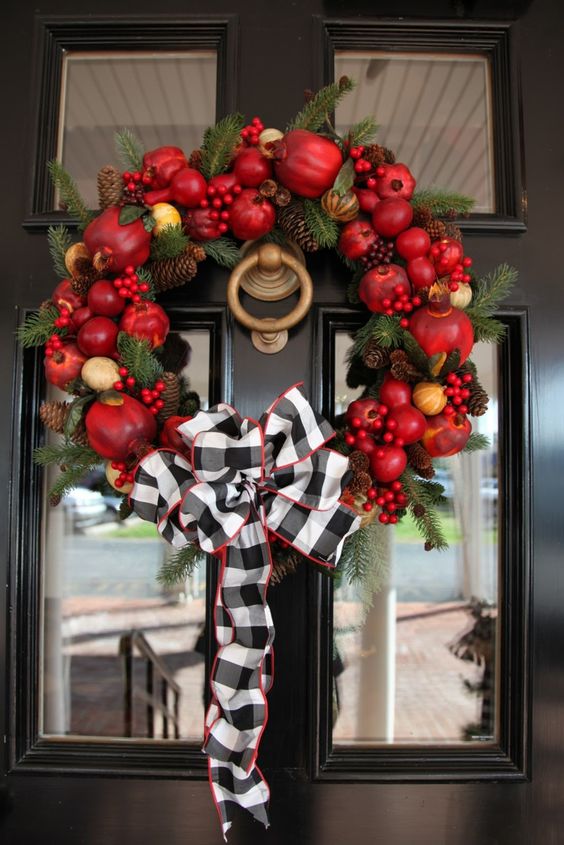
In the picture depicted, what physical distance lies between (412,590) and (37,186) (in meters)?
1.84

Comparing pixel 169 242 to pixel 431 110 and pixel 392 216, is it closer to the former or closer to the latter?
pixel 392 216

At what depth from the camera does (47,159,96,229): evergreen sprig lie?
732 mm

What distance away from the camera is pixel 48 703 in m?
0.93

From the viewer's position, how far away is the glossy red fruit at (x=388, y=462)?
2.20ft

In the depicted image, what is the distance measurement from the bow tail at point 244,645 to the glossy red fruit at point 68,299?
328mm

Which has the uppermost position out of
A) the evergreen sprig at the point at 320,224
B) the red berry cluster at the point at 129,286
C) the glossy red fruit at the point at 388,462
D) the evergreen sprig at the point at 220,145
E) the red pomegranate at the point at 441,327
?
the evergreen sprig at the point at 220,145

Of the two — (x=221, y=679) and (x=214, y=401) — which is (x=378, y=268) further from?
(x=221, y=679)

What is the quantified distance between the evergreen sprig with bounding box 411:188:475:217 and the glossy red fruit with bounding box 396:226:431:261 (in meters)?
0.05

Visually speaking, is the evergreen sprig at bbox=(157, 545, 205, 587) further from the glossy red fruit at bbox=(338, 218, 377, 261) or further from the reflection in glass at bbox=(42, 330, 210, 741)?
the glossy red fruit at bbox=(338, 218, 377, 261)

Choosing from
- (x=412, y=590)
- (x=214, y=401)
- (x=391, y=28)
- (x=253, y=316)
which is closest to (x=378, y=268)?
(x=253, y=316)

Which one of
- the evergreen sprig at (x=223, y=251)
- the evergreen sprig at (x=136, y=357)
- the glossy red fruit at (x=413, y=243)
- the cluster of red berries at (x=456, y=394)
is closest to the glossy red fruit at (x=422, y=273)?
the glossy red fruit at (x=413, y=243)

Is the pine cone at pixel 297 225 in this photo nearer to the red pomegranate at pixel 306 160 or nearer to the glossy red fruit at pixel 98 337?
the red pomegranate at pixel 306 160

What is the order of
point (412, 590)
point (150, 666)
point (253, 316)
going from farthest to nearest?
point (412, 590) < point (150, 666) < point (253, 316)

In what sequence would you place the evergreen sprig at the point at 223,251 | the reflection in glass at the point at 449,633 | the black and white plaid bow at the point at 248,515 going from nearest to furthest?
the black and white plaid bow at the point at 248,515 < the evergreen sprig at the point at 223,251 < the reflection in glass at the point at 449,633
